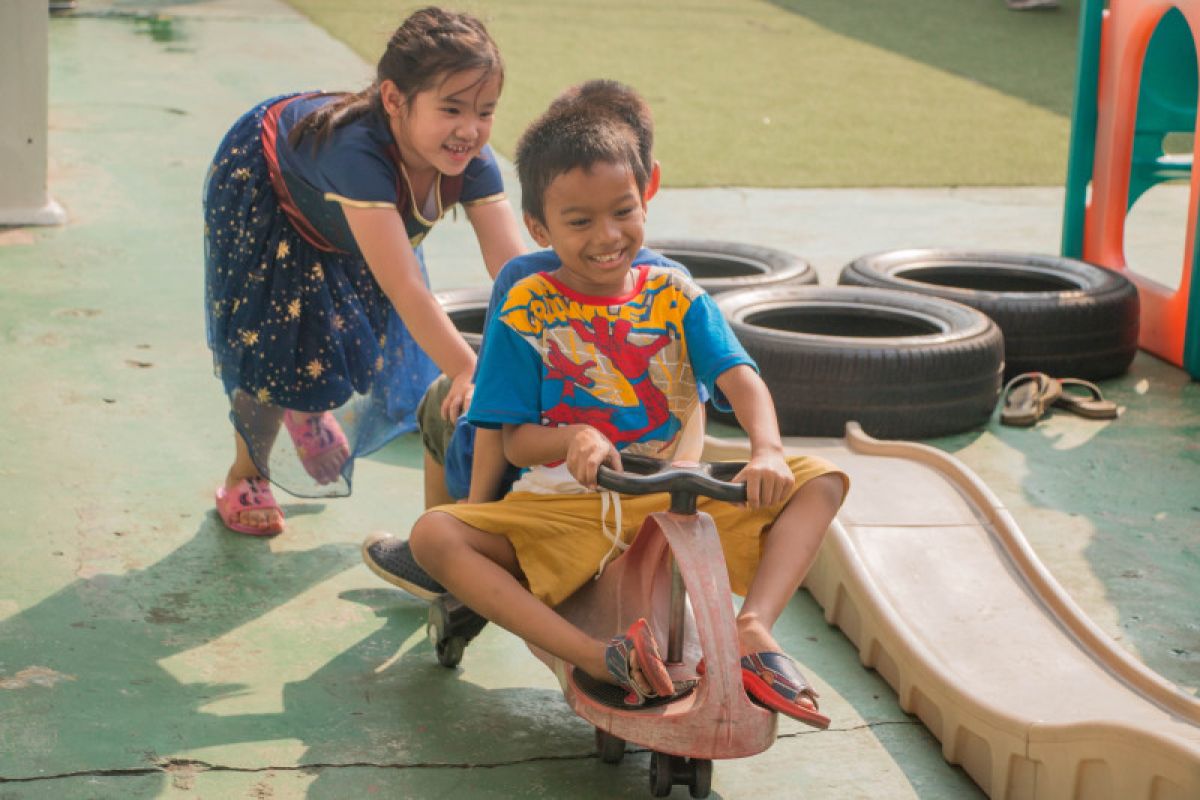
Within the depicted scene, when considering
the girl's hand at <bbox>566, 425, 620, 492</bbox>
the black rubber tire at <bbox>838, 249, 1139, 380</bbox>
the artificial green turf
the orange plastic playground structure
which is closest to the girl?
the girl's hand at <bbox>566, 425, 620, 492</bbox>

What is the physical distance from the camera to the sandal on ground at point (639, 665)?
2127 millimetres

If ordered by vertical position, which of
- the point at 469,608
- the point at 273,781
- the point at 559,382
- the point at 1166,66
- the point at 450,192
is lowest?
the point at 273,781

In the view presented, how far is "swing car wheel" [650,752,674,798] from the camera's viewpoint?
223 centimetres

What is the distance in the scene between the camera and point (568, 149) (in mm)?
2348

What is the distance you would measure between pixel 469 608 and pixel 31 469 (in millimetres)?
1380

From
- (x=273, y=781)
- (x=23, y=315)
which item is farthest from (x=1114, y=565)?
(x=23, y=315)

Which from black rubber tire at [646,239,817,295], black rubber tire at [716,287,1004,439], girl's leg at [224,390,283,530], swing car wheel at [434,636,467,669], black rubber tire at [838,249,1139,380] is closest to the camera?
swing car wheel at [434,636,467,669]

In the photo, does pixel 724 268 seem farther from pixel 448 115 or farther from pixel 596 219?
pixel 596 219

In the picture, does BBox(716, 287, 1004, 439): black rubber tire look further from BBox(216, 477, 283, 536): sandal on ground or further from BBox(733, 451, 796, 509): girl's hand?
BBox(733, 451, 796, 509): girl's hand

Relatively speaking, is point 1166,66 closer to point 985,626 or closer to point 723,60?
point 985,626

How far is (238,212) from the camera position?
3111 mm

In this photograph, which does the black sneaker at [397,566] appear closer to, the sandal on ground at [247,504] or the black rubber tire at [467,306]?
the sandal on ground at [247,504]

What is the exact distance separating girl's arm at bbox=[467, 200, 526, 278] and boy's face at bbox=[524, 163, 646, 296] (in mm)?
620

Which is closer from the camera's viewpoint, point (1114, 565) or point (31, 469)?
point (1114, 565)
